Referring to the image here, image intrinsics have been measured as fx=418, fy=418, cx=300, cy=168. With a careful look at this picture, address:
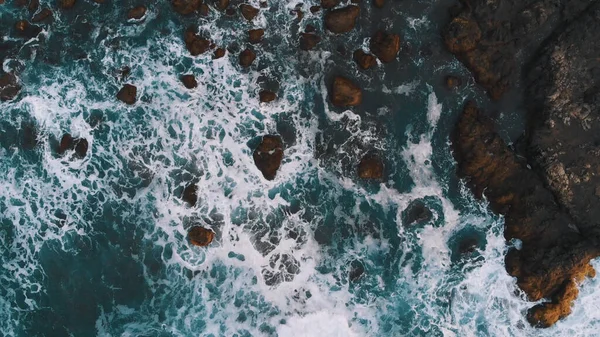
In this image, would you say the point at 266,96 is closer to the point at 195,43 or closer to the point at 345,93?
the point at 345,93

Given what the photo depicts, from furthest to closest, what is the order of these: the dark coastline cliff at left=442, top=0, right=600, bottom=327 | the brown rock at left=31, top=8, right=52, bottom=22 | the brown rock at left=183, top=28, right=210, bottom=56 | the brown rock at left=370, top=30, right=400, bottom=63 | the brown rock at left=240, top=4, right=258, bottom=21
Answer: the brown rock at left=31, top=8, right=52, bottom=22, the brown rock at left=240, top=4, right=258, bottom=21, the brown rock at left=183, top=28, right=210, bottom=56, the brown rock at left=370, top=30, right=400, bottom=63, the dark coastline cliff at left=442, top=0, right=600, bottom=327

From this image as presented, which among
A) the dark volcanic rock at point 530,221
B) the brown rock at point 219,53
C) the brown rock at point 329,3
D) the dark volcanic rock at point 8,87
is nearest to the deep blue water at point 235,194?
the brown rock at point 219,53

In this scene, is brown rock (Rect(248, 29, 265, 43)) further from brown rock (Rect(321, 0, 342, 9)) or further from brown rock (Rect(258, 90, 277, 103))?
brown rock (Rect(321, 0, 342, 9))

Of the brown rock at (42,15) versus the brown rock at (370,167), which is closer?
the brown rock at (370,167)

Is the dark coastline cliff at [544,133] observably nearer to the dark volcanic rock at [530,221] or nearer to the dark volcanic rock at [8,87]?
the dark volcanic rock at [530,221]

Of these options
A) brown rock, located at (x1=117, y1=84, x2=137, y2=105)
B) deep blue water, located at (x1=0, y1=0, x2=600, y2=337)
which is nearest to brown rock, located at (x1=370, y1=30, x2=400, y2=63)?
deep blue water, located at (x1=0, y1=0, x2=600, y2=337)

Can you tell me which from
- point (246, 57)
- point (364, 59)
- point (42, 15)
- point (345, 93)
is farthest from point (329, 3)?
point (42, 15)
